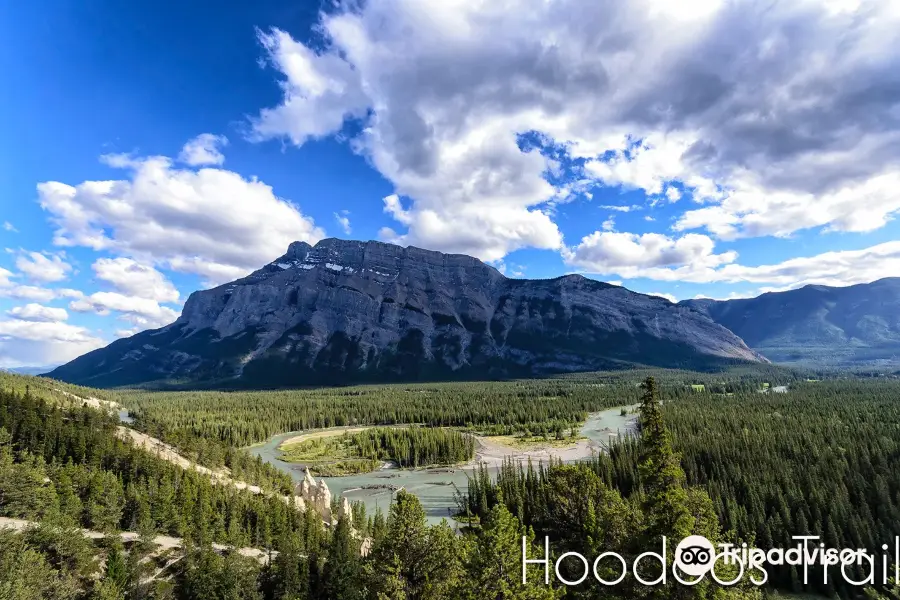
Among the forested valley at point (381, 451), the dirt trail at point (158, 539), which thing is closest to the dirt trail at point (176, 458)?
the dirt trail at point (158, 539)

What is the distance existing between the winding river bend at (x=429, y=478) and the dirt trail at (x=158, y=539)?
29038mm

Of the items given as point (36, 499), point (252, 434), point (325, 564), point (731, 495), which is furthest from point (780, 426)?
point (252, 434)

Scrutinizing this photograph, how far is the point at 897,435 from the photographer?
109 metres

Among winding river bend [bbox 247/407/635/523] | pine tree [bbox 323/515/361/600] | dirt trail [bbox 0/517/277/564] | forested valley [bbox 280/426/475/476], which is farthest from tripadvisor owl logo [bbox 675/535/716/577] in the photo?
forested valley [bbox 280/426/475/476]

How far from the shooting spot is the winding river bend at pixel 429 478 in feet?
345

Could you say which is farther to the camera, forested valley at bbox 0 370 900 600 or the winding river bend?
the winding river bend

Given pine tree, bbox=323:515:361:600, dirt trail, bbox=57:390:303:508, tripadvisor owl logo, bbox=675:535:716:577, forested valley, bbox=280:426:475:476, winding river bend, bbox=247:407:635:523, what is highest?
tripadvisor owl logo, bbox=675:535:716:577

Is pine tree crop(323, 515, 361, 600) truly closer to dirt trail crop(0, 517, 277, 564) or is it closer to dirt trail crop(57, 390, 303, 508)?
dirt trail crop(0, 517, 277, 564)

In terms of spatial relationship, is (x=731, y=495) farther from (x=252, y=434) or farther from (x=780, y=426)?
(x=252, y=434)

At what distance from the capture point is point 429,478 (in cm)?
12688

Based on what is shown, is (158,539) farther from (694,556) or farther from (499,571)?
(694,556)

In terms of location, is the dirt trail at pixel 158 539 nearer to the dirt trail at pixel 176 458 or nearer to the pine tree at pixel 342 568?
the pine tree at pixel 342 568

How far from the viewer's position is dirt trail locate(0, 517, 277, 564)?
58.3 m

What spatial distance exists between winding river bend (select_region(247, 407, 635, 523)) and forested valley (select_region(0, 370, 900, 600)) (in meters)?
8.67
